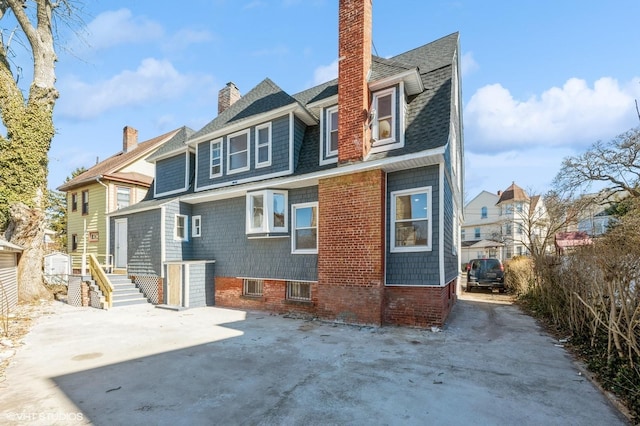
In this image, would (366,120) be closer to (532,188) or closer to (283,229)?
(283,229)

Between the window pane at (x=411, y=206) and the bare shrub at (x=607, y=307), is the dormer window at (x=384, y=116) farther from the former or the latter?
the bare shrub at (x=607, y=307)

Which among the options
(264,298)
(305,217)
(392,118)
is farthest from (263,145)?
(264,298)

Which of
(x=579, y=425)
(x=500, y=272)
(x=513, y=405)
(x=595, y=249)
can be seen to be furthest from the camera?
(x=500, y=272)

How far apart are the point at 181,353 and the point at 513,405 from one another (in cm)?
548

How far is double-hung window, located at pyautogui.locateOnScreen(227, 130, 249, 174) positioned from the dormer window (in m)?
4.90

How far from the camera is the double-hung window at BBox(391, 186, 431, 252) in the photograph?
7.91 metres

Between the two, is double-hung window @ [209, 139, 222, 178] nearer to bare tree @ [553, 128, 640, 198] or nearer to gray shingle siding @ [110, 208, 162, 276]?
gray shingle siding @ [110, 208, 162, 276]

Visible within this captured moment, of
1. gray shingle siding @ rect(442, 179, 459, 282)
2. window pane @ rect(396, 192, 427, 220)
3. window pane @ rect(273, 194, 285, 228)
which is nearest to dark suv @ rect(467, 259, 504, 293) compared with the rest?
gray shingle siding @ rect(442, 179, 459, 282)

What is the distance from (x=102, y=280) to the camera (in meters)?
11.6

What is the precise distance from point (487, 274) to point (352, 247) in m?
10.4

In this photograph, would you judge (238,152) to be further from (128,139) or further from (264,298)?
(128,139)

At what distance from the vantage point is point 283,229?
32.9 ft

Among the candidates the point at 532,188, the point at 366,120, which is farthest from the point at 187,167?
the point at 532,188

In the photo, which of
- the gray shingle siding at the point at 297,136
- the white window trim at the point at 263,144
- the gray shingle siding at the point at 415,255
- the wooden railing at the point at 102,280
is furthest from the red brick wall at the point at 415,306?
the wooden railing at the point at 102,280
